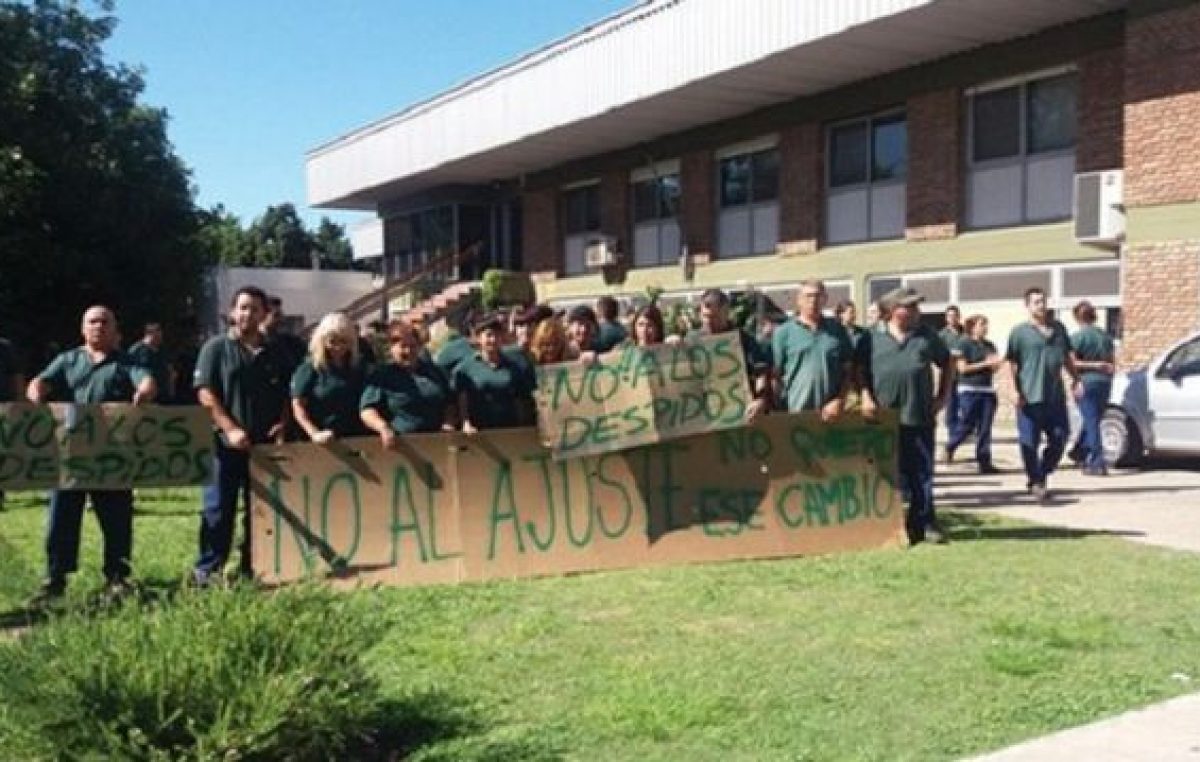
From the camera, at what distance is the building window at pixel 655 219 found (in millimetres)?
27766

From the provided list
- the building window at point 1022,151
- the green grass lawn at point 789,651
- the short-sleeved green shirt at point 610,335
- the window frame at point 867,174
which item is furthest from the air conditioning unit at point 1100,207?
the green grass lawn at point 789,651

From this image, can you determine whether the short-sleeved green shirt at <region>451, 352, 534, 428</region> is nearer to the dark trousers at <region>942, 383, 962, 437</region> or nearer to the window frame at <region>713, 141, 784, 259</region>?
the dark trousers at <region>942, 383, 962, 437</region>

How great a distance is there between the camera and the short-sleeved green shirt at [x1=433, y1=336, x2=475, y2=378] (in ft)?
25.7

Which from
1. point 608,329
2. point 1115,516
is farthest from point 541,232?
point 1115,516

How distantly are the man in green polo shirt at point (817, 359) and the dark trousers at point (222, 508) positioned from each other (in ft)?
11.7

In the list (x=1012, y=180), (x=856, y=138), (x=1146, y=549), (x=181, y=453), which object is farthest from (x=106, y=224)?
(x=1146, y=549)

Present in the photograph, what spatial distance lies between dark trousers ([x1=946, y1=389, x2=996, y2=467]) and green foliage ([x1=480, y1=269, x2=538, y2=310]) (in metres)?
18.4

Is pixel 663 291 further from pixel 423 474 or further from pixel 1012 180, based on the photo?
pixel 423 474

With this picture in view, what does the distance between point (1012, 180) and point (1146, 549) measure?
40.7 ft

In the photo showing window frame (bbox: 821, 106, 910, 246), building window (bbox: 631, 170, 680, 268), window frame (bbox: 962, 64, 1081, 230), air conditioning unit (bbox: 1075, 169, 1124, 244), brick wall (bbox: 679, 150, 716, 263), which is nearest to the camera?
air conditioning unit (bbox: 1075, 169, 1124, 244)

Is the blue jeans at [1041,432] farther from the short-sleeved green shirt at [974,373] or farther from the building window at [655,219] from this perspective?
the building window at [655,219]

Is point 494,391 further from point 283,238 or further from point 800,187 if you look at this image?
point 283,238

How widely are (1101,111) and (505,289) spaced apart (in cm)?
1633

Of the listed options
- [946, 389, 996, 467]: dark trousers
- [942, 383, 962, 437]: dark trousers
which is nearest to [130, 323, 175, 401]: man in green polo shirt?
[946, 389, 996, 467]: dark trousers
